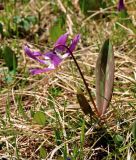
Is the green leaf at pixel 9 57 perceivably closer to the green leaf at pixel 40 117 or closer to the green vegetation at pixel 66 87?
the green vegetation at pixel 66 87

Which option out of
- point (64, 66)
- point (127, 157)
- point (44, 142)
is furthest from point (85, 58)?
point (127, 157)

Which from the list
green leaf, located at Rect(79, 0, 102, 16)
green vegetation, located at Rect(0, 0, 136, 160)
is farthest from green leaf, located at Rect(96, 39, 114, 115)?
green leaf, located at Rect(79, 0, 102, 16)

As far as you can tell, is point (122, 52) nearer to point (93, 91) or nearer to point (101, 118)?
point (93, 91)

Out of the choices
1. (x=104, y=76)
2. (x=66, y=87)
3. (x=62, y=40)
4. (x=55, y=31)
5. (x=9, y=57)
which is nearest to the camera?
(x=62, y=40)

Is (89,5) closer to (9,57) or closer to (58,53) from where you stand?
(9,57)

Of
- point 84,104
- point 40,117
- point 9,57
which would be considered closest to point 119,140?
point 84,104
